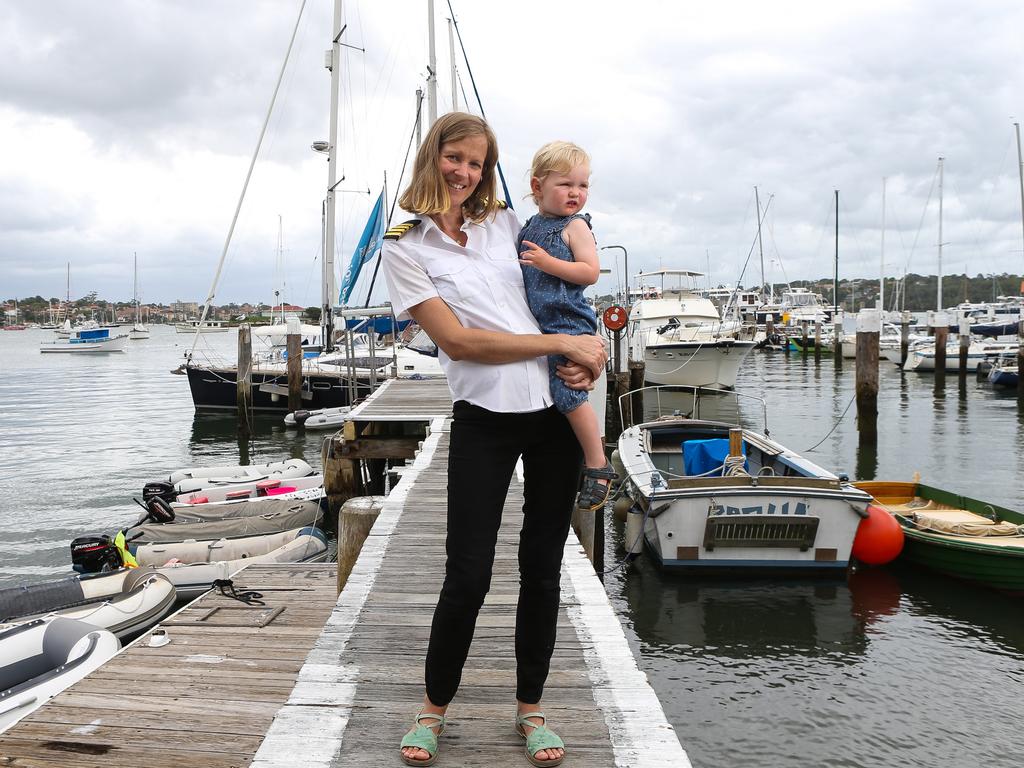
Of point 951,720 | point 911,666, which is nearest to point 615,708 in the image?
point 951,720

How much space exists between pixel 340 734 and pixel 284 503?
10105 mm

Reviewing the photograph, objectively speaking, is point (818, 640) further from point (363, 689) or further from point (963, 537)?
point (363, 689)

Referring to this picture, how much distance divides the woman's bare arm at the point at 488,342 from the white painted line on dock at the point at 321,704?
1.46 m

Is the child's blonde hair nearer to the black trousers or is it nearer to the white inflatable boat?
the black trousers

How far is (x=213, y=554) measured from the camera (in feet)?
32.5

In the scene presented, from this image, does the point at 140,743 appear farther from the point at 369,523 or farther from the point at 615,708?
the point at 615,708

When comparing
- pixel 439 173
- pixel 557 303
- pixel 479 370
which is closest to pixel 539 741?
pixel 479 370

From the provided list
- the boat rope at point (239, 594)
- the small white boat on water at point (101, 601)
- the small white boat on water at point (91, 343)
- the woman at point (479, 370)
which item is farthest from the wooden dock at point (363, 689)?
the small white boat on water at point (91, 343)

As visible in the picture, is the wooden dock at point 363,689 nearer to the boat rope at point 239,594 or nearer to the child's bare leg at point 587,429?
the boat rope at point 239,594

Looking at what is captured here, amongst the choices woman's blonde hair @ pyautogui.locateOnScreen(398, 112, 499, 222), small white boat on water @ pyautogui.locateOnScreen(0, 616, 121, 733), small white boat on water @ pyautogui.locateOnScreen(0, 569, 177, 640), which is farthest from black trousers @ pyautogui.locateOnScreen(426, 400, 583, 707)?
small white boat on water @ pyautogui.locateOnScreen(0, 569, 177, 640)

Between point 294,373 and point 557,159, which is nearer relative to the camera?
point 557,159

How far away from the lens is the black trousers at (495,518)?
2.31 meters

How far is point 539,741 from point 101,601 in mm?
6598

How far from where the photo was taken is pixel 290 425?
25016 mm
